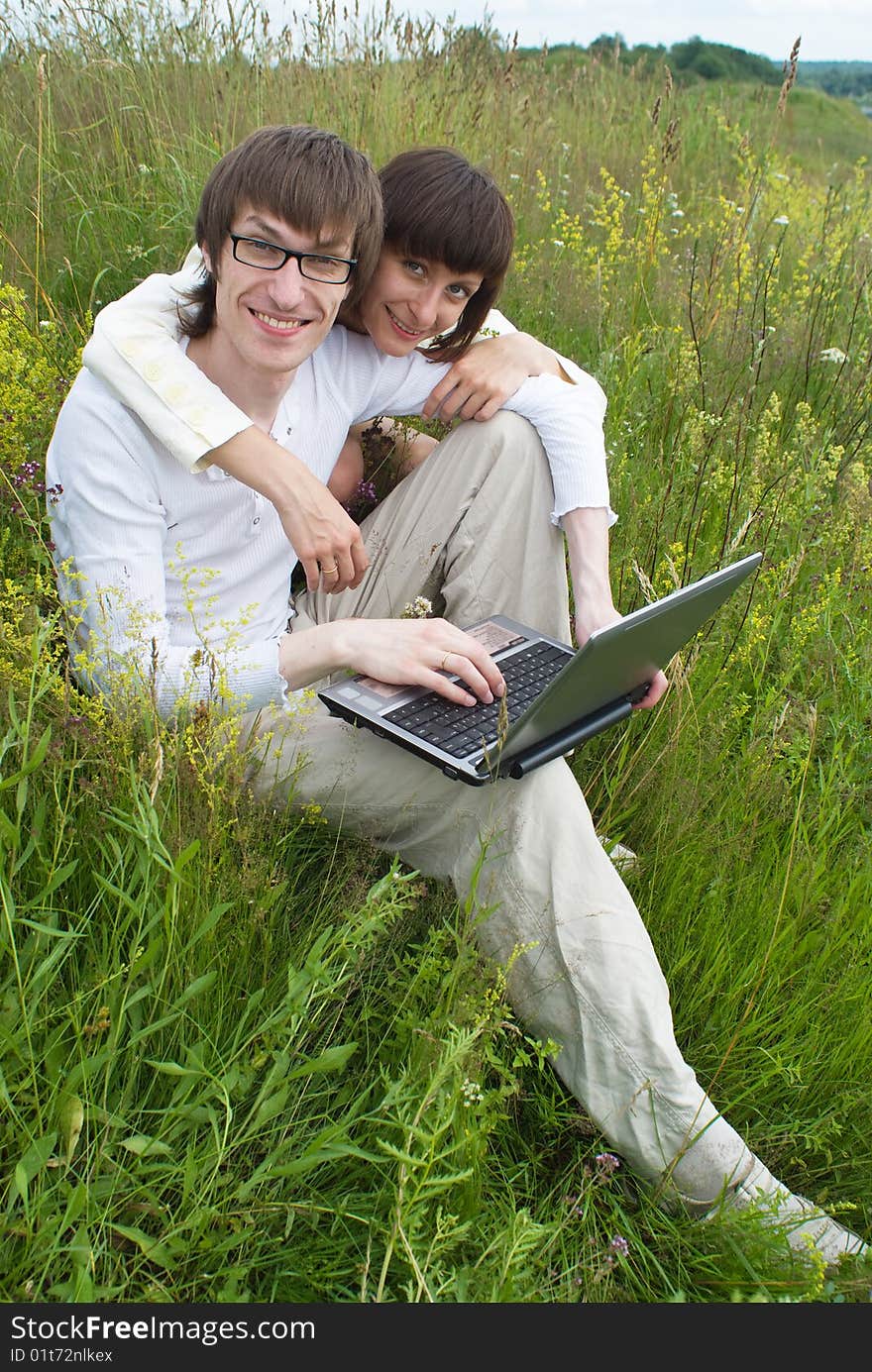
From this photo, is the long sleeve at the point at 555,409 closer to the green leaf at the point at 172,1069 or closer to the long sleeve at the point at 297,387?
the long sleeve at the point at 297,387

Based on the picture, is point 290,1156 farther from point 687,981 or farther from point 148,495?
point 148,495

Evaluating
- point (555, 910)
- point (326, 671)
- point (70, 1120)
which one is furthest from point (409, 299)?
point (70, 1120)

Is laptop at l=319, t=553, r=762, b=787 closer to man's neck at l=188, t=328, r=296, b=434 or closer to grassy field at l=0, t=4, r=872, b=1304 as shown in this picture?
grassy field at l=0, t=4, r=872, b=1304

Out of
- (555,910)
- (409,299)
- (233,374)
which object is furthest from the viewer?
(409,299)

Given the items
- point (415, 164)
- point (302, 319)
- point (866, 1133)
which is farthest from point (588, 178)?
point (866, 1133)

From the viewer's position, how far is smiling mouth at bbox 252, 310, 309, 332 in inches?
84.3

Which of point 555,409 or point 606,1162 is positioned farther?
point 555,409

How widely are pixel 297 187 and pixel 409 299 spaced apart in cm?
48

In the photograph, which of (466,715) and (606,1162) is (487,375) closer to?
(466,715)

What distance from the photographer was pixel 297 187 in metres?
2.07

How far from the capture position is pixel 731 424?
3.85 m

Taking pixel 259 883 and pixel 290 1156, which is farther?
pixel 259 883

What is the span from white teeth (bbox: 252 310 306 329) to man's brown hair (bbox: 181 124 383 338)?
0.17m

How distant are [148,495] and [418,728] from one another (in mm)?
734
